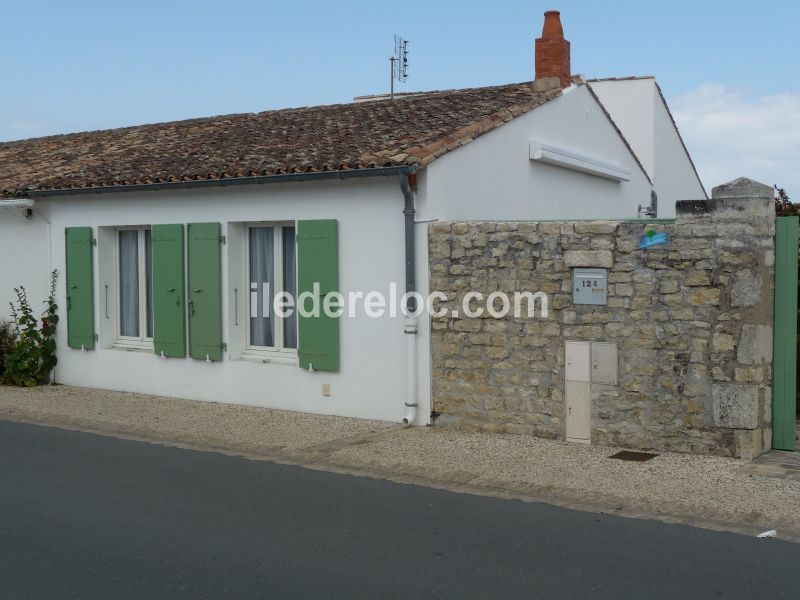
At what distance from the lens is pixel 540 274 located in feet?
31.2

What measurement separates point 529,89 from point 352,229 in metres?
4.70

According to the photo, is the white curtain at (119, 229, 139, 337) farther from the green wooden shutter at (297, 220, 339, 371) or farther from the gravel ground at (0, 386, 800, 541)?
the green wooden shutter at (297, 220, 339, 371)

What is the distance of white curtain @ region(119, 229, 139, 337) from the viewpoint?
43.7 feet

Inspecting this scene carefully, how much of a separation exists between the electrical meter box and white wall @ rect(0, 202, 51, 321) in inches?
329

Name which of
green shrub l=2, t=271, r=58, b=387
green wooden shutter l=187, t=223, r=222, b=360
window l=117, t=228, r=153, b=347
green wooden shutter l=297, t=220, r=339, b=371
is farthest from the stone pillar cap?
green shrub l=2, t=271, r=58, b=387

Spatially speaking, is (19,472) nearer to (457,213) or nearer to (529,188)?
(457,213)

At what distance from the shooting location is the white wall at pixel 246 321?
1052cm

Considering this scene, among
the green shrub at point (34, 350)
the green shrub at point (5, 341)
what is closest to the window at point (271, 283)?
the green shrub at point (34, 350)

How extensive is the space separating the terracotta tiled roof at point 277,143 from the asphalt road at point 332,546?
4.24 metres

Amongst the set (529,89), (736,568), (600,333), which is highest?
(529,89)

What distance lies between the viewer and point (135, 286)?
13.3 meters

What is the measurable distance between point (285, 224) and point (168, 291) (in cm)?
202

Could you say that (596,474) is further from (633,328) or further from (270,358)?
(270,358)

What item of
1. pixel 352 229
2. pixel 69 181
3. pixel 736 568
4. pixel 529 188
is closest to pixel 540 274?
pixel 352 229
